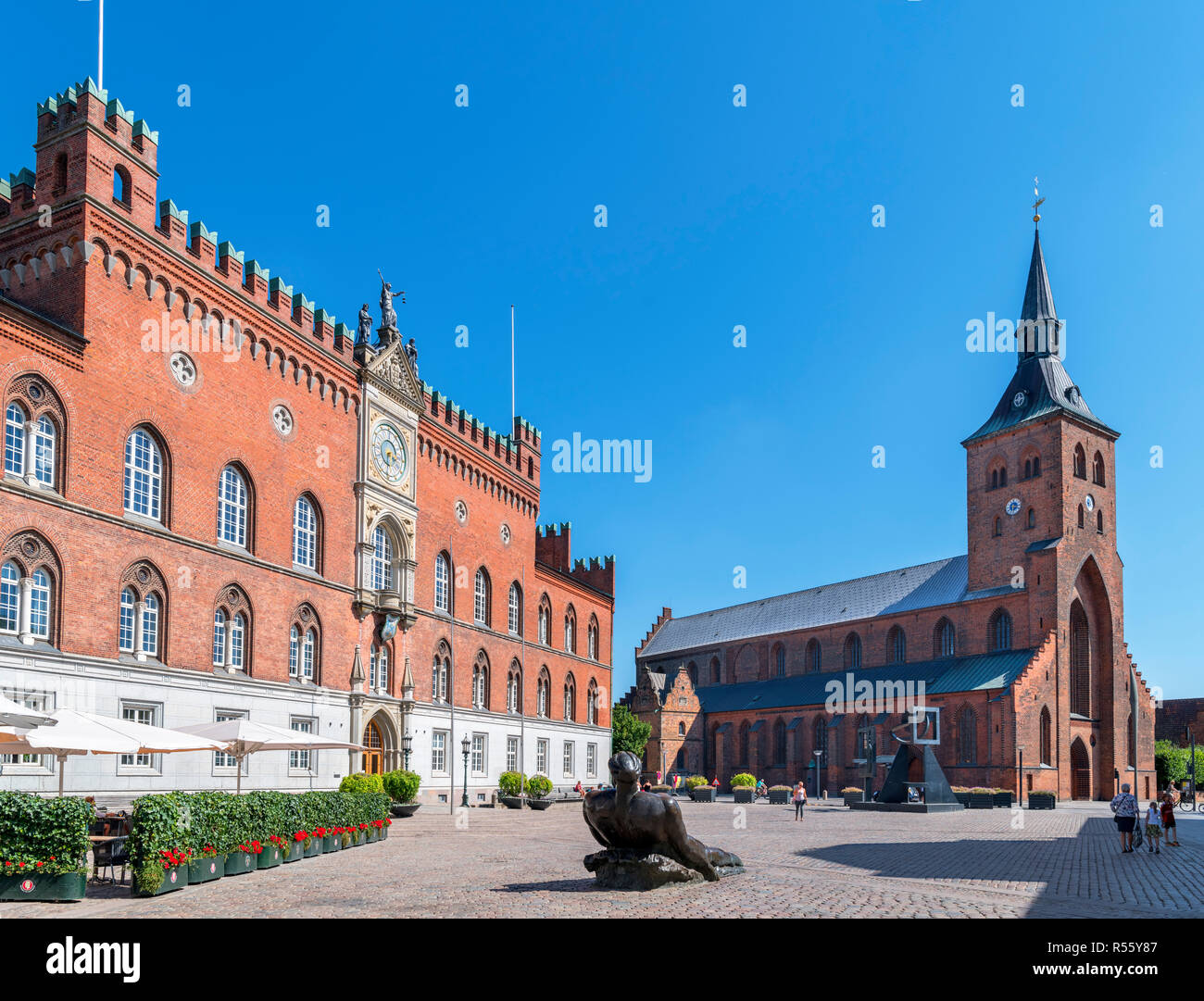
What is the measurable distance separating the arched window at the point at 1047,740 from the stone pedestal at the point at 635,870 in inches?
2291

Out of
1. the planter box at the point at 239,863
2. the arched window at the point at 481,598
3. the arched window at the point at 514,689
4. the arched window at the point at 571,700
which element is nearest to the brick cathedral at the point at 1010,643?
the arched window at the point at 571,700

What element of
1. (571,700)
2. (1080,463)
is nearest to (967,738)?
(1080,463)

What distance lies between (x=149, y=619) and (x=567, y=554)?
34.7 meters

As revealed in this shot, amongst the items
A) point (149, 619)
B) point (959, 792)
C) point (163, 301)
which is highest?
point (163, 301)

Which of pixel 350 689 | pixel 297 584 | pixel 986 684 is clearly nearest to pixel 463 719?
pixel 350 689

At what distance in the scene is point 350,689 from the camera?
122 ft

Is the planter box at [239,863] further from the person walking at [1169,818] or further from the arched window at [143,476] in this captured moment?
the person walking at [1169,818]

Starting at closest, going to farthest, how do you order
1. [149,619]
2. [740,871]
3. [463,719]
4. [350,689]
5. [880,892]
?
[880,892] → [740,871] → [149,619] → [350,689] → [463,719]

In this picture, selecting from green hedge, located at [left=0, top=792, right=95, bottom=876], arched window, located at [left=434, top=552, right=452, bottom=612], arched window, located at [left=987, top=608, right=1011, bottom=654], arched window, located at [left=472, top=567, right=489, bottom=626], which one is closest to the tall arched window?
arched window, located at [left=987, top=608, right=1011, bottom=654]

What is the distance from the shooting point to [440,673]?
146 ft

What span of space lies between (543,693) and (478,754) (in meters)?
8.22

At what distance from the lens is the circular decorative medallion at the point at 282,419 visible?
34281mm

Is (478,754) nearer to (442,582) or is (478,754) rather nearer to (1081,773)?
(442,582)
